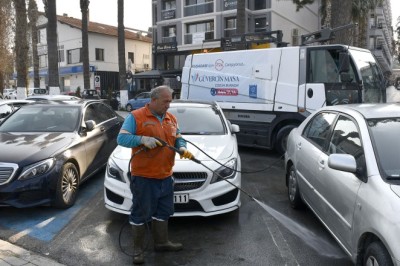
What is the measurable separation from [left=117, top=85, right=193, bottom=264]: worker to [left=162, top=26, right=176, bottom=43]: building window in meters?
35.4

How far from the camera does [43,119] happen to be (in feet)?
21.7

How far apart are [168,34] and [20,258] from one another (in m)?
36.9

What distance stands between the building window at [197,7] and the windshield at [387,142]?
3363cm

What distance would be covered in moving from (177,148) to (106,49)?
43.0m

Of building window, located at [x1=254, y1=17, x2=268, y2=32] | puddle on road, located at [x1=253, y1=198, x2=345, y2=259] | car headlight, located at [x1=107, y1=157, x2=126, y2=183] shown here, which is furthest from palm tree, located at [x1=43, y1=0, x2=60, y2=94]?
building window, located at [x1=254, y1=17, x2=268, y2=32]

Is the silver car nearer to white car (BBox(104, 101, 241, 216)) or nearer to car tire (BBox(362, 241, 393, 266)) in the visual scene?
car tire (BBox(362, 241, 393, 266))

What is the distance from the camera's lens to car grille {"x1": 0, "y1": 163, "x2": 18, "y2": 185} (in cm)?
494

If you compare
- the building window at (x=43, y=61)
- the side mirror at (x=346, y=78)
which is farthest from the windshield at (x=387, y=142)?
the building window at (x=43, y=61)

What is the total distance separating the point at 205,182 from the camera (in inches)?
180

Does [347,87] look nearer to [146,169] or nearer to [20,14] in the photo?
[146,169]

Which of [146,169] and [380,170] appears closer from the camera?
[380,170]

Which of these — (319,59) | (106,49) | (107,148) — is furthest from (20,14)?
(106,49)

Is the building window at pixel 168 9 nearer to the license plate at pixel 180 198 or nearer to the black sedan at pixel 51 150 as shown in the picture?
the black sedan at pixel 51 150

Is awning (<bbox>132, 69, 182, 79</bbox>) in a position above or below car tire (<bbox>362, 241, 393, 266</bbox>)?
above
